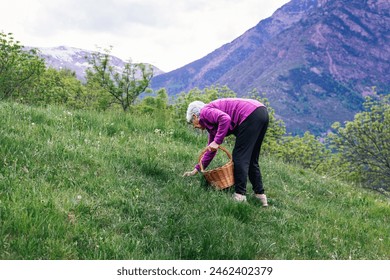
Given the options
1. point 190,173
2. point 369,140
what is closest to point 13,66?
point 190,173

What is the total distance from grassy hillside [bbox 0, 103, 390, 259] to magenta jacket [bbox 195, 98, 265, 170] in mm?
1038

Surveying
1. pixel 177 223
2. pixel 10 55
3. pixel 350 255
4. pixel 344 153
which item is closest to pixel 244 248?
pixel 177 223

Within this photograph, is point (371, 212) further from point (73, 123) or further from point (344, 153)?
point (344, 153)

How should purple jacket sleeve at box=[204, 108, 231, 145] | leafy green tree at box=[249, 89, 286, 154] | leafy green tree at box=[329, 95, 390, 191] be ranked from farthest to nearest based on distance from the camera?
leafy green tree at box=[249, 89, 286, 154]
leafy green tree at box=[329, 95, 390, 191]
purple jacket sleeve at box=[204, 108, 231, 145]

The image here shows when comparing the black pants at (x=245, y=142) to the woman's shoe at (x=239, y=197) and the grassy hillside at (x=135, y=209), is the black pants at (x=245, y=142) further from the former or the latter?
the grassy hillside at (x=135, y=209)

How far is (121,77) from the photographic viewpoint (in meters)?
48.4

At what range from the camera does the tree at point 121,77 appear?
45188 millimetres

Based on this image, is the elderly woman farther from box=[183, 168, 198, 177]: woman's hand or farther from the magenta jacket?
box=[183, 168, 198, 177]: woman's hand

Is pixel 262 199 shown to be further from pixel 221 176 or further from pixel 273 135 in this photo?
pixel 273 135

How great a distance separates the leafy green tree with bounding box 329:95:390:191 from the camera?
3347 centimetres

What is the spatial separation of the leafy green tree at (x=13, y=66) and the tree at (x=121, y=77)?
874 cm

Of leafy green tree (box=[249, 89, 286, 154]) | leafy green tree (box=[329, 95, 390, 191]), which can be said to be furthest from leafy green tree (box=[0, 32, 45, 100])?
leafy green tree (box=[329, 95, 390, 191])

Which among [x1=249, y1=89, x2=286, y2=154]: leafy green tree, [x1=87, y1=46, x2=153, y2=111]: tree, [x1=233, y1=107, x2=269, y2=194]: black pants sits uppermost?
[x1=87, y1=46, x2=153, y2=111]: tree

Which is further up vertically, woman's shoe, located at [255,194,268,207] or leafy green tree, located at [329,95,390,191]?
woman's shoe, located at [255,194,268,207]
